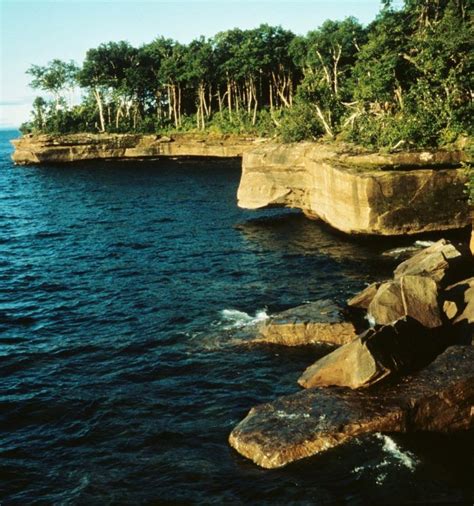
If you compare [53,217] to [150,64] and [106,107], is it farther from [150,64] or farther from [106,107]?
[106,107]

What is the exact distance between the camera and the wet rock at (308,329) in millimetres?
19844

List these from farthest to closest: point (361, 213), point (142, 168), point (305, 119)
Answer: point (142, 168) < point (305, 119) < point (361, 213)

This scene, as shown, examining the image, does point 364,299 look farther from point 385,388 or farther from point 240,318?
point 385,388

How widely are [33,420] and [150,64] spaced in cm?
9905

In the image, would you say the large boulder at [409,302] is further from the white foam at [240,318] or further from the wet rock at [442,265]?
the white foam at [240,318]

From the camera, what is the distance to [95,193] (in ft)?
201

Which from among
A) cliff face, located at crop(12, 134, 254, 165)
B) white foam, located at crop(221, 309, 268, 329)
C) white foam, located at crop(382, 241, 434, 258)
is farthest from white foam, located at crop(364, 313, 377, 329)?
cliff face, located at crop(12, 134, 254, 165)

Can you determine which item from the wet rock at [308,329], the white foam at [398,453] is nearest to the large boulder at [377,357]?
the white foam at [398,453]

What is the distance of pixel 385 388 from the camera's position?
14773mm

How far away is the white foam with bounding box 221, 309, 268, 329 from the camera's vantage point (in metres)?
22.2

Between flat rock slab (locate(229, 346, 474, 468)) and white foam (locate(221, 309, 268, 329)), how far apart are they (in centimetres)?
751

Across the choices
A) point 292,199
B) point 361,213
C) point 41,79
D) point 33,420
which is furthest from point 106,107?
point 33,420

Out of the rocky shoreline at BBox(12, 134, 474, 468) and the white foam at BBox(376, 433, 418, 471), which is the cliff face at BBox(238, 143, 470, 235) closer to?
the rocky shoreline at BBox(12, 134, 474, 468)

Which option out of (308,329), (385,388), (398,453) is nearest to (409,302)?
(308,329)
